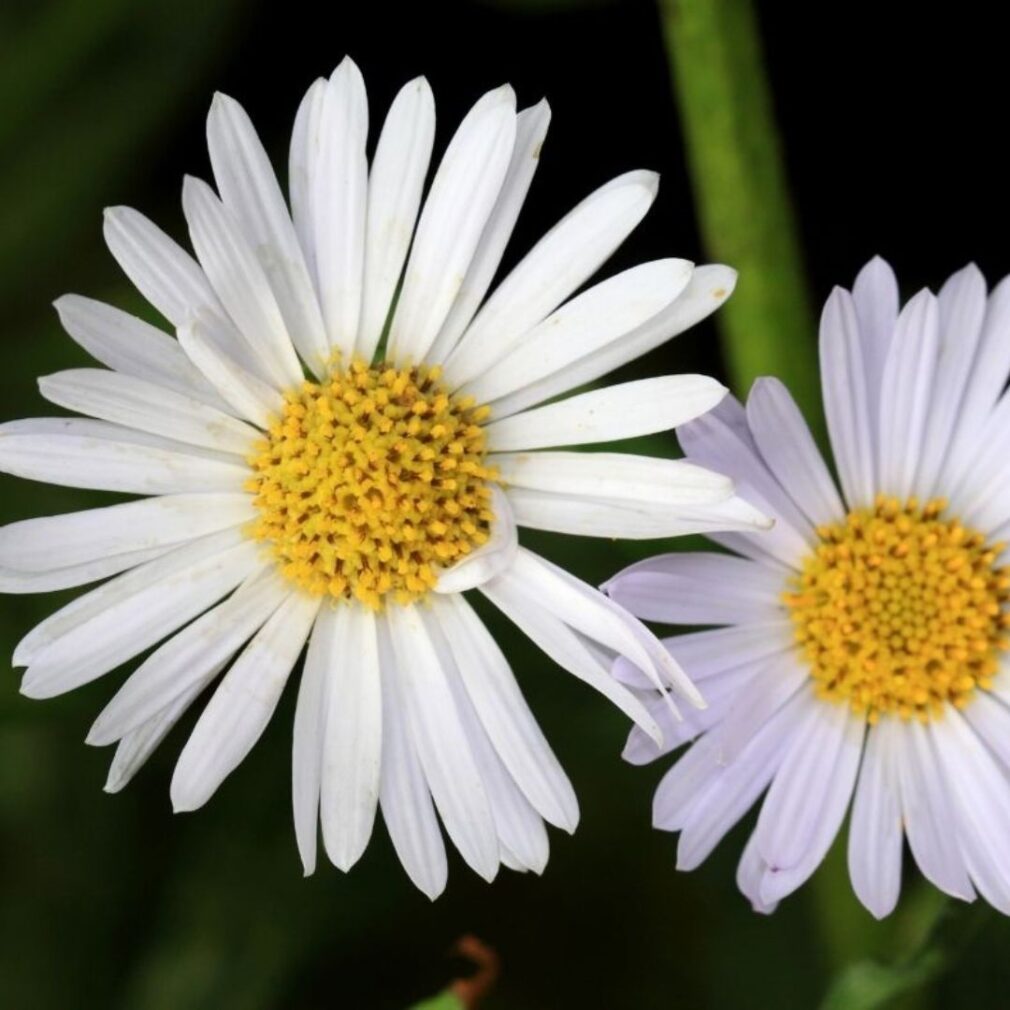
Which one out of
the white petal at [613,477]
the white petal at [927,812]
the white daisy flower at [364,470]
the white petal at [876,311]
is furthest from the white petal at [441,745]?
the white petal at [876,311]

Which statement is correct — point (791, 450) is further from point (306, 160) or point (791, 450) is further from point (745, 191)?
point (306, 160)

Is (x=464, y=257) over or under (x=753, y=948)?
over

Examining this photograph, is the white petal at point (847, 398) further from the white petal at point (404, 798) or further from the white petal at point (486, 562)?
the white petal at point (404, 798)

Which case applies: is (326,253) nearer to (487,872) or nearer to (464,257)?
(464,257)

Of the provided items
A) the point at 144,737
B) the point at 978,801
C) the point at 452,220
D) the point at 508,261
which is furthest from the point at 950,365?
the point at 144,737

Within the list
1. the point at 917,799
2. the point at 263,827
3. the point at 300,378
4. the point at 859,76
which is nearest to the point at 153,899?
the point at 263,827
